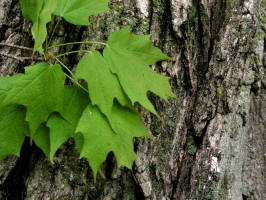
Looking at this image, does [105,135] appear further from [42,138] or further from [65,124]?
[42,138]

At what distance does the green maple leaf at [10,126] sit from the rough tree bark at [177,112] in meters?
0.21

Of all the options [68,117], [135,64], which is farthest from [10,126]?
[135,64]

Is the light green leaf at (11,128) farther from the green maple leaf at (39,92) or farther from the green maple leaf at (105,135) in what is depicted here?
the green maple leaf at (105,135)

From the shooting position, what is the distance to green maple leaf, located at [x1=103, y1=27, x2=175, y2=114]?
3.55 ft

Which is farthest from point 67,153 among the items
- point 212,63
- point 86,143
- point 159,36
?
point 212,63

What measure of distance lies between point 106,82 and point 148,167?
56 cm

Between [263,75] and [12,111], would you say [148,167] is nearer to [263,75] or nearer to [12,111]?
[12,111]

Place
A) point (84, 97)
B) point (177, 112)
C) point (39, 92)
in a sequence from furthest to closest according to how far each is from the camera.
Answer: point (177, 112) → point (84, 97) → point (39, 92)

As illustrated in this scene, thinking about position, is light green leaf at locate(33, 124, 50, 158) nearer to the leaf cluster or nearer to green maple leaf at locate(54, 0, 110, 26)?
the leaf cluster

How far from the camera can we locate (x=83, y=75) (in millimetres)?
1019

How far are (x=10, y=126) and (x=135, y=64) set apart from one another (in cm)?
61

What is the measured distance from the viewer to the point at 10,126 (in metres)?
1.09

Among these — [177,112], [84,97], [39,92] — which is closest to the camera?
[39,92]

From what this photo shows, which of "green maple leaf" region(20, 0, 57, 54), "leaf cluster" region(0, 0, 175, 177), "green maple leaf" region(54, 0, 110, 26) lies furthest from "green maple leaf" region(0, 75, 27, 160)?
"green maple leaf" region(54, 0, 110, 26)
